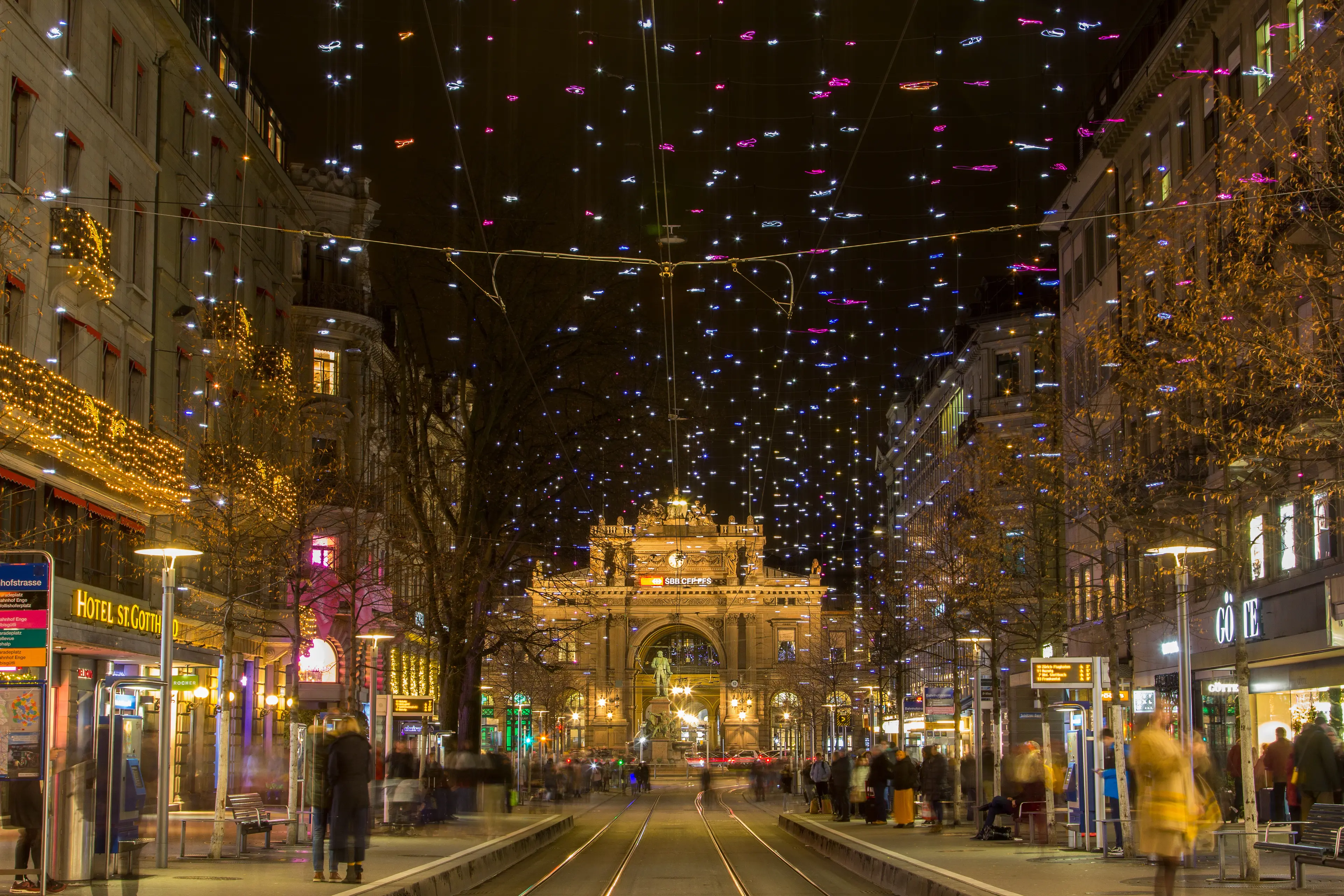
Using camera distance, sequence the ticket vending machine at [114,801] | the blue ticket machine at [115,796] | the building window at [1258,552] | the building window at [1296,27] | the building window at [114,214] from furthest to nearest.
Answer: the building window at [1258,552], the building window at [114,214], the building window at [1296,27], the blue ticket machine at [115,796], the ticket vending machine at [114,801]

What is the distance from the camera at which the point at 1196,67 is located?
34469 millimetres

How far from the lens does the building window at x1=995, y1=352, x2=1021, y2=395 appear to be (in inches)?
2589

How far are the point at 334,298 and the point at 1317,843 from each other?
38337mm

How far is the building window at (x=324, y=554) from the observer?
44.1 m

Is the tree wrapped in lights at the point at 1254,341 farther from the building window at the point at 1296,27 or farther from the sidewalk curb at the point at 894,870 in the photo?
the sidewalk curb at the point at 894,870

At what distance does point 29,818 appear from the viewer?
47.9ft

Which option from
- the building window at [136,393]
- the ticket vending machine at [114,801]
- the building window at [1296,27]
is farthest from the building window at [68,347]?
the building window at [1296,27]

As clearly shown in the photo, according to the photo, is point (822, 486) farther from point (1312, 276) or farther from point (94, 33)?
point (1312, 276)

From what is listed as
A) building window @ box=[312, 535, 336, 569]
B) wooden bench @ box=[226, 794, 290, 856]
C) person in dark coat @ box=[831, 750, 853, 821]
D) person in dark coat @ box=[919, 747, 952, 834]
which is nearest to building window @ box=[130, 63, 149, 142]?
building window @ box=[312, 535, 336, 569]

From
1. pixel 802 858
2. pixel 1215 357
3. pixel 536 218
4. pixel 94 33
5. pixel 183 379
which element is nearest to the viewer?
pixel 1215 357

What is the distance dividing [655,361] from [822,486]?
45.7 m

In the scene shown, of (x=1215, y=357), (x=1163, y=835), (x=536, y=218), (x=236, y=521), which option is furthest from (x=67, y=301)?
(x=1163, y=835)

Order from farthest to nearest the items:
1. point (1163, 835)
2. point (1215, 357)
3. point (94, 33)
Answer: point (94, 33), point (1215, 357), point (1163, 835)

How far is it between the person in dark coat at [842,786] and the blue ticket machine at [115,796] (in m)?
22.7
